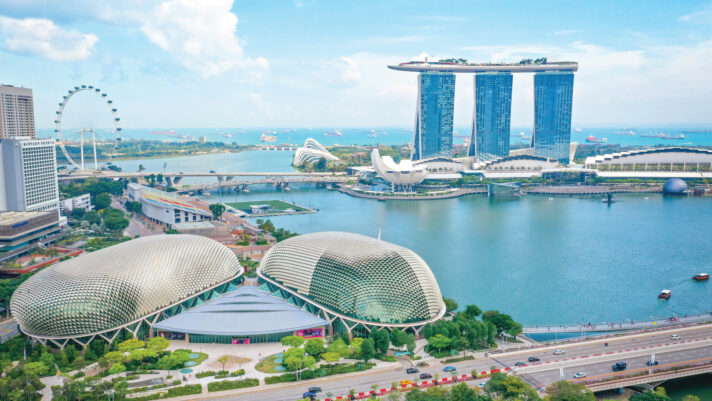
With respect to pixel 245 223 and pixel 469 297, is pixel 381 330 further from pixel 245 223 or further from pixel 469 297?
pixel 245 223

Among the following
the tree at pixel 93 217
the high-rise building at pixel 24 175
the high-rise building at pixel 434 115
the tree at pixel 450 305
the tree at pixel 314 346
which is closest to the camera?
the tree at pixel 314 346

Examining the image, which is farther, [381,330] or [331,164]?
[331,164]

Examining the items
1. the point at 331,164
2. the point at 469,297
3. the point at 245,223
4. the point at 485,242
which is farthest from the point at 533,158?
the point at 469,297

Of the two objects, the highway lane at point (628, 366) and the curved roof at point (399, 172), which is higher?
the curved roof at point (399, 172)

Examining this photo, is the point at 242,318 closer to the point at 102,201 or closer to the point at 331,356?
the point at 331,356

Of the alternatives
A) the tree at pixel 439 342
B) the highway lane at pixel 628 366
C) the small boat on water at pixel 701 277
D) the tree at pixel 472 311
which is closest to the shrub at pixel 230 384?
the tree at pixel 439 342

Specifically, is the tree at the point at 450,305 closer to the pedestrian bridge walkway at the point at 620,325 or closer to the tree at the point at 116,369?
the pedestrian bridge walkway at the point at 620,325

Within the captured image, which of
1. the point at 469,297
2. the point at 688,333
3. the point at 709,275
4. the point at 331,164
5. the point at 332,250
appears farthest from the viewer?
the point at 331,164
